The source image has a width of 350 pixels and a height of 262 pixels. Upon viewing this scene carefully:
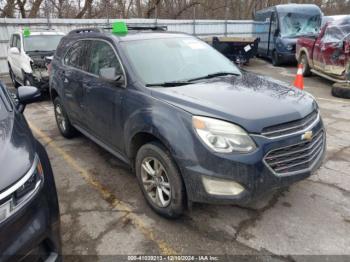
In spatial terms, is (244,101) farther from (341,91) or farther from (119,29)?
(341,91)

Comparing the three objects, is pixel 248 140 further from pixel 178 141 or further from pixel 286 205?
pixel 286 205

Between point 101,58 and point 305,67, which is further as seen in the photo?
point 305,67

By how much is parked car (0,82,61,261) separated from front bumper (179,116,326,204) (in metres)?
1.09

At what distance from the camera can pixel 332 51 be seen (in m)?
8.53

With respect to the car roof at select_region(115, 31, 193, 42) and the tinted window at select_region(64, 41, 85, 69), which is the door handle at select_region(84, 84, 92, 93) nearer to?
the tinted window at select_region(64, 41, 85, 69)

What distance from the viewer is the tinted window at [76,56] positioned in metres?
4.48

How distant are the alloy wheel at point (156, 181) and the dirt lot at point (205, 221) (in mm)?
203

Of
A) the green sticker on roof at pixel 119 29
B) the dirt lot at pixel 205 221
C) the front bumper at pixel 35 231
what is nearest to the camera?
the front bumper at pixel 35 231

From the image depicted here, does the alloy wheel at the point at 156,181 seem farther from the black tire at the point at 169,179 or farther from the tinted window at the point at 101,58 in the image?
the tinted window at the point at 101,58

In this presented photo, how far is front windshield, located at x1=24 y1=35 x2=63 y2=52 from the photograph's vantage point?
8922 mm

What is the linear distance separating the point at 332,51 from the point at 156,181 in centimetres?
762

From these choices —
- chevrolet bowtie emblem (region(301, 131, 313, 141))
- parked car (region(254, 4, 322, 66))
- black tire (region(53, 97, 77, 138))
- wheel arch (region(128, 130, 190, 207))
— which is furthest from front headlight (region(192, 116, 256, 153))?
parked car (region(254, 4, 322, 66))

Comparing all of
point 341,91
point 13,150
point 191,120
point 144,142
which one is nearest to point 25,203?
point 13,150

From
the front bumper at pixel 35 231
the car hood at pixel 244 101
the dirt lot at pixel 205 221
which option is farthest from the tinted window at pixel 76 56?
the front bumper at pixel 35 231
